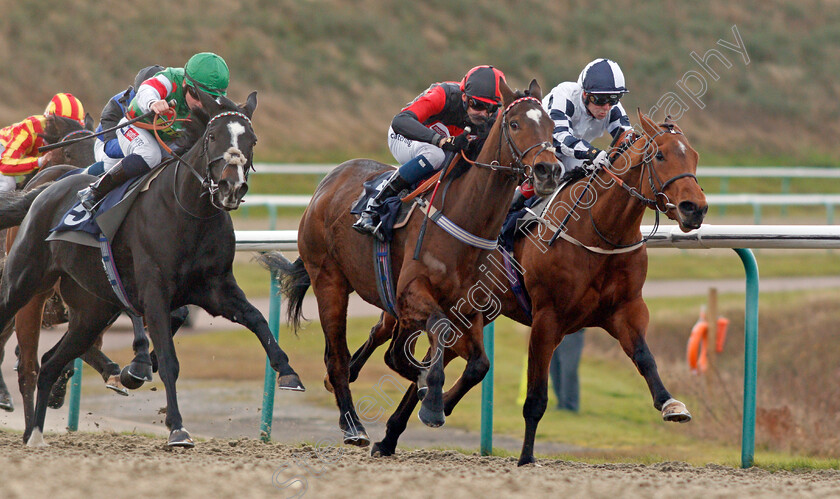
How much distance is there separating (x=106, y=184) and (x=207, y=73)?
0.81 m

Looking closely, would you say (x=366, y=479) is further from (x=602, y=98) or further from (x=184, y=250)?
(x=602, y=98)

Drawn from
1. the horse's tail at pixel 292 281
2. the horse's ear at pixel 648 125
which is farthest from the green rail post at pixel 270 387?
the horse's ear at pixel 648 125

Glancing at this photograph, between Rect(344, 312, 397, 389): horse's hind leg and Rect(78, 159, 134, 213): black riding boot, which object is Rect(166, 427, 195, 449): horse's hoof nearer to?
Rect(78, 159, 134, 213): black riding boot

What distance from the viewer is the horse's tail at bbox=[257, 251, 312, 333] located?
688cm

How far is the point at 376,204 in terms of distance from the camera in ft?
19.6

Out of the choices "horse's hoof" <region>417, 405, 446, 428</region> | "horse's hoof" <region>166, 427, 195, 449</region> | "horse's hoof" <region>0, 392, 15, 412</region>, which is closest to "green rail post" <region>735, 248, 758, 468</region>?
"horse's hoof" <region>417, 405, 446, 428</region>

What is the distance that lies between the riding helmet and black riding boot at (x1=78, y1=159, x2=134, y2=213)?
64 centimetres

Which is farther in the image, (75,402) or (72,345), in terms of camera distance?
(75,402)

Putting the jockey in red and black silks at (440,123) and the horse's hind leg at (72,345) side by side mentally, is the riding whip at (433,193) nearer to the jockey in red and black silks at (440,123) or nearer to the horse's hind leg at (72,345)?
the jockey in red and black silks at (440,123)

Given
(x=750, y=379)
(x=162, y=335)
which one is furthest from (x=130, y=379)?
(x=750, y=379)

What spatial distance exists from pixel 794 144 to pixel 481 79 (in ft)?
75.8

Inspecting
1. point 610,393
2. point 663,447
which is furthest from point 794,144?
point 663,447

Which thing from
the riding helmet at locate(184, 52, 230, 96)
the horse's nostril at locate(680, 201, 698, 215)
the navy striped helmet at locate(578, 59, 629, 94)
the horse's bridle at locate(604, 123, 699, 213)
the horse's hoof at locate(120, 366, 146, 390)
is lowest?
the horse's hoof at locate(120, 366, 146, 390)

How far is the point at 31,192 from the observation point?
6.64 m
